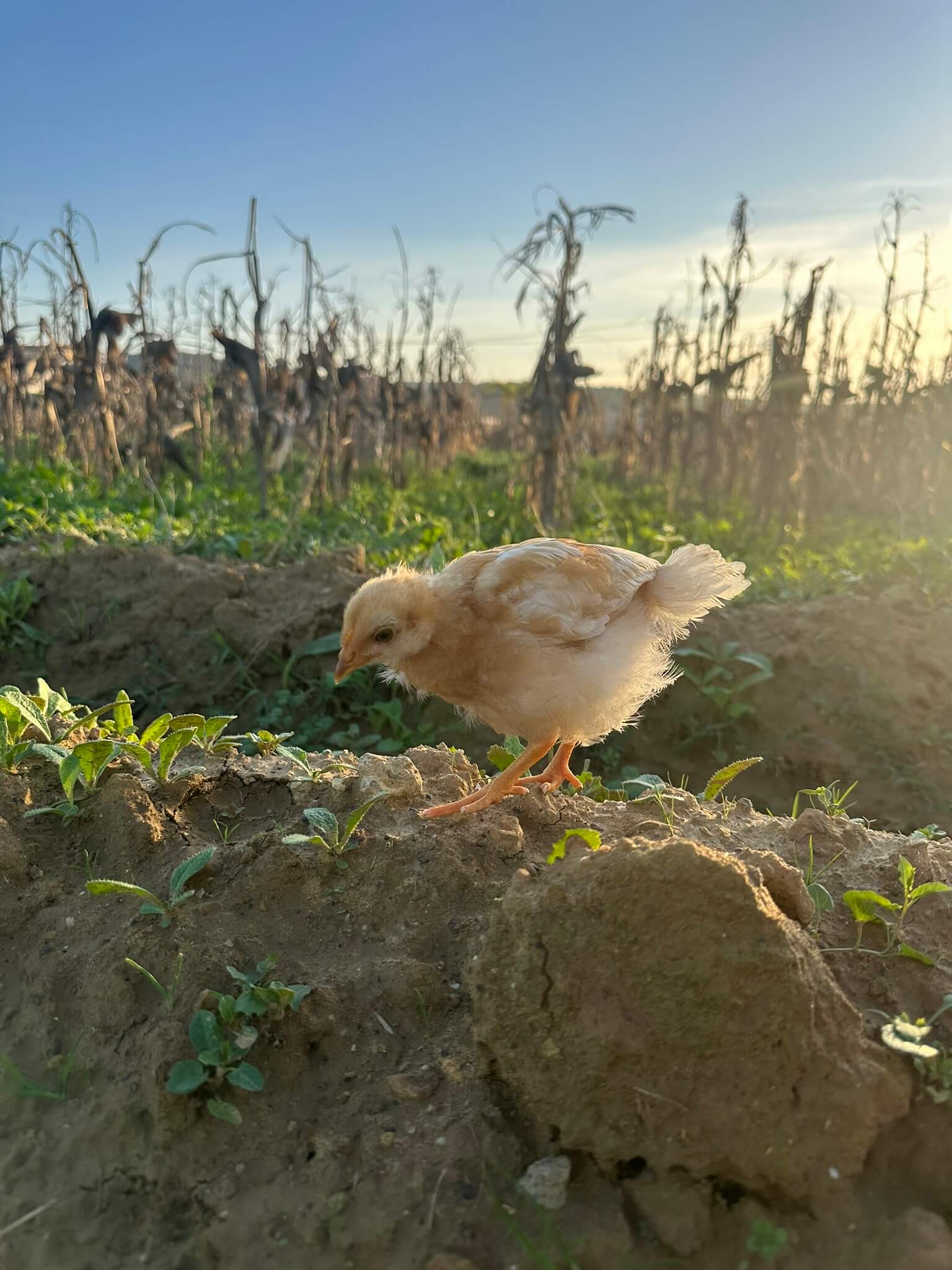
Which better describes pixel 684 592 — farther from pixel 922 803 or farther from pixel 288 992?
pixel 922 803

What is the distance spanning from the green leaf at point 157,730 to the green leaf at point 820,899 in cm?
240

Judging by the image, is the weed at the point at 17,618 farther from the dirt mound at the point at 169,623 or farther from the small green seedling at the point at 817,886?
the small green seedling at the point at 817,886

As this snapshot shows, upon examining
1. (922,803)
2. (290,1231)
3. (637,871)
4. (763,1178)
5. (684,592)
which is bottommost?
(922,803)

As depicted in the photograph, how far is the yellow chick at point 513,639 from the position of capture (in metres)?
3.03

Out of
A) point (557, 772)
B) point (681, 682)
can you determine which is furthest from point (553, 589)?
point (681, 682)

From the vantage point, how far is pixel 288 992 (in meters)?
2.25

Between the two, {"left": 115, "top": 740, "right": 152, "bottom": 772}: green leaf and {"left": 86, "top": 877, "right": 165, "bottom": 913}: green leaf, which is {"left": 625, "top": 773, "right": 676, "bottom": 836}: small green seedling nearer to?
{"left": 86, "top": 877, "right": 165, "bottom": 913}: green leaf

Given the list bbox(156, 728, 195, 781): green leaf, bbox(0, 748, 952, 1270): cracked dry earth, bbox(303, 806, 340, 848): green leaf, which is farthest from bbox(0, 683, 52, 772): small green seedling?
bbox(303, 806, 340, 848): green leaf

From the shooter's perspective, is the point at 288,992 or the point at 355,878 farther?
the point at 355,878

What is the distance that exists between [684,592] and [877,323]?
61.2 ft

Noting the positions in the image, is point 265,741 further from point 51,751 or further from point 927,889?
point 927,889

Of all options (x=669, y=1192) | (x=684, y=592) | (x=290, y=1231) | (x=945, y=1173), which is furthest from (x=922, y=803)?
(x=290, y=1231)

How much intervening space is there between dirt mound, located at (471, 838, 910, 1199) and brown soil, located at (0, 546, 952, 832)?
12.5 ft

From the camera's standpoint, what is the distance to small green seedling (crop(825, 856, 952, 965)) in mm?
2430
